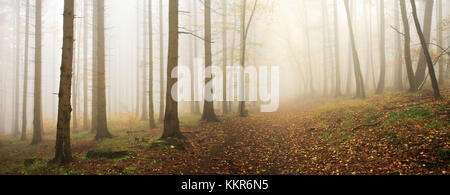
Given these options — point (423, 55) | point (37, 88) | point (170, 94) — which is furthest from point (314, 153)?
point (37, 88)

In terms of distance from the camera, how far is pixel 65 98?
6.40 metres

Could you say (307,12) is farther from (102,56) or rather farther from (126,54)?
(126,54)

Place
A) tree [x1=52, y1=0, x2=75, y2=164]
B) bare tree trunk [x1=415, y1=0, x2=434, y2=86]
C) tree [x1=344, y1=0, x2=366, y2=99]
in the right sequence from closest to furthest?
tree [x1=52, y1=0, x2=75, y2=164], bare tree trunk [x1=415, y1=0, x2=434, y2=86], tree [x1=344, y1=0, x2=366, y2=99]

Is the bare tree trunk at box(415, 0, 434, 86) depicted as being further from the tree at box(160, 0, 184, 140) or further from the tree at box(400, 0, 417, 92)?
the tree at box(160, 0, 184, 140)

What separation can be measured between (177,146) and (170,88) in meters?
2.36

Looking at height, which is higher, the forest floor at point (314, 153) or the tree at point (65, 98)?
the tree at point (65, 98)

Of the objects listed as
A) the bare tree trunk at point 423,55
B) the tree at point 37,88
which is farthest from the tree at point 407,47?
the tree at point 37,88

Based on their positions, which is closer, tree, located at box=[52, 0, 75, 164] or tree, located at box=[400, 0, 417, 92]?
tree, located at box=[52, 0, 75, 164]

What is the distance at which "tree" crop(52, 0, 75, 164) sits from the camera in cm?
639

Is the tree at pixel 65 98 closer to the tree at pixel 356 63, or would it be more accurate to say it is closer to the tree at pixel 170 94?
the tree at pixel 170 94

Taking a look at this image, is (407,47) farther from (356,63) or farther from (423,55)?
(356,63)

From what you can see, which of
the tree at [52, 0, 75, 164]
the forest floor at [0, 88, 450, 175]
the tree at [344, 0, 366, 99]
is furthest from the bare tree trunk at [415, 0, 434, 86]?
the tree at [52, 0, 75, 164]

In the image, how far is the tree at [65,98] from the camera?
6395mm
